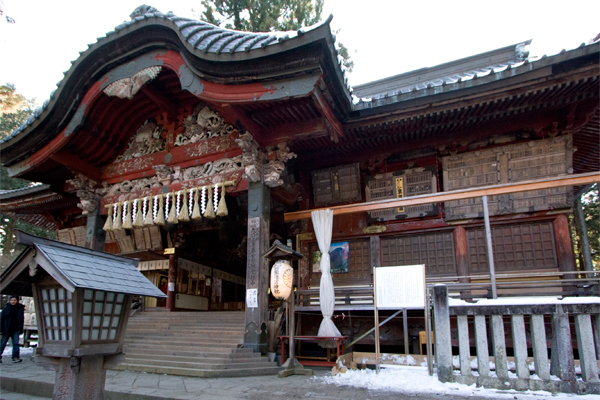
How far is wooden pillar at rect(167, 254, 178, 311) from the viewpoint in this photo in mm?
12688

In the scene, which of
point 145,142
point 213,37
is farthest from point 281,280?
point 145,142

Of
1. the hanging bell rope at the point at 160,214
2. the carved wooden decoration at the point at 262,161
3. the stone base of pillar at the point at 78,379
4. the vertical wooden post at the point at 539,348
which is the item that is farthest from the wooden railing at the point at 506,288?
the stone base of pillar at the point at 78,379

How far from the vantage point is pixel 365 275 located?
371 inches

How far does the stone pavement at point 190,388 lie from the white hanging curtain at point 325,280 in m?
0.85

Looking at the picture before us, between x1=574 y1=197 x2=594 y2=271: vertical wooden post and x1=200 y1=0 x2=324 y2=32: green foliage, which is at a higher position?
x1=200 y1=0 x2=324 y2=32: green foliage

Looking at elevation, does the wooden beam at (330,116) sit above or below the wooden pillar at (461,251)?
above

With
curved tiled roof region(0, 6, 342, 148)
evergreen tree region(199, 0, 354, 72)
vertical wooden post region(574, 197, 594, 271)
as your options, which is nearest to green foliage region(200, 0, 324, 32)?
evergreen tree region(199, 0, 354, 72)

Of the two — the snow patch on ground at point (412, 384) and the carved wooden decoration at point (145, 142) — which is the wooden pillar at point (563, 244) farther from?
the carved wooden decoration at point (145, 142)

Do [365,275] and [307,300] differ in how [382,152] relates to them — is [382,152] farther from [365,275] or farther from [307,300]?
[307,300]

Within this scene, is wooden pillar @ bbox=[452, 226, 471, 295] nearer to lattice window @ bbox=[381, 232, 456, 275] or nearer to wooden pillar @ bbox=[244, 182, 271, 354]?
lattice window @ bbox=[381, 232, 456, 275]

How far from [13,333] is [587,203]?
21.1m

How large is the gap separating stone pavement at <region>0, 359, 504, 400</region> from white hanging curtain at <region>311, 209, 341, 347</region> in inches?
33.3

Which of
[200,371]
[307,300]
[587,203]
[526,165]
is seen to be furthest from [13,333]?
[587,203]

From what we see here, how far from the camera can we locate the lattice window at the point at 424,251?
29.2 feet
